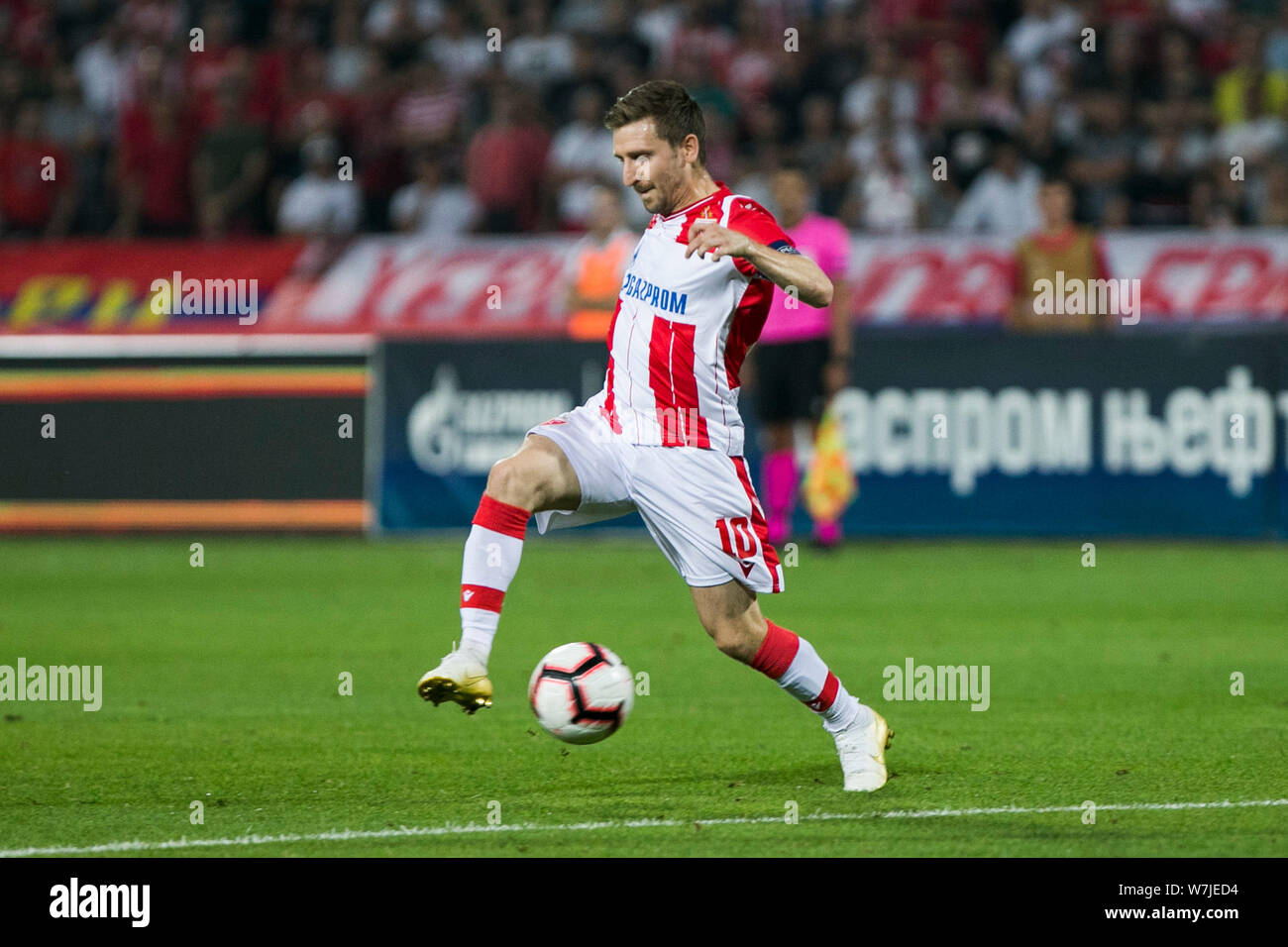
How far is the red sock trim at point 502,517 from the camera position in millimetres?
5734

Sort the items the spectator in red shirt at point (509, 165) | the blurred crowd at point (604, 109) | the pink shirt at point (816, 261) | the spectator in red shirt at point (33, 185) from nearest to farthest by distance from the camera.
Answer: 1. the pink shirt at point (816, 261)
2. the blurred crowd at point (604, 109)
3. the spectator in red shirt at point (509, 165)
4. the spectator in red shirt at point (33, 185)

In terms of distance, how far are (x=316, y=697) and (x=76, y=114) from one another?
500 inches

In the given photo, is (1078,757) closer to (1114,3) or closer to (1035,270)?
(1035,270)

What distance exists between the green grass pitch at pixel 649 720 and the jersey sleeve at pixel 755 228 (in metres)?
1.51

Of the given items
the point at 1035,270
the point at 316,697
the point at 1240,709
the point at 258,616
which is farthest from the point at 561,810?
the point at 1035,270

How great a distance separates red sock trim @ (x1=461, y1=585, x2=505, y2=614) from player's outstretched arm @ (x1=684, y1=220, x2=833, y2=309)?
42.7 inches

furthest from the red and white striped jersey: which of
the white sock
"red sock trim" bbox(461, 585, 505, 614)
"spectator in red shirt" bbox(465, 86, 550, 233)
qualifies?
"spectator in red shirt" bbox(465, 86, 550, 233)

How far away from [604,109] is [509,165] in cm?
98

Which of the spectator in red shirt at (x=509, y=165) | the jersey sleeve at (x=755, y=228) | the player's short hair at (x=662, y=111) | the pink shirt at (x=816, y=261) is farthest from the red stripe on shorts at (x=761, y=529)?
the spectator in red shirt at (x=509, y=165)

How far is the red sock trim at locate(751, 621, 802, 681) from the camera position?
5.90 metres

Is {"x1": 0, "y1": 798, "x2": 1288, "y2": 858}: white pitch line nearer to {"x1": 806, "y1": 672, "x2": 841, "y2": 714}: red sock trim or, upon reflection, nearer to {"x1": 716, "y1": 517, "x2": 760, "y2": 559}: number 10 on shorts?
{"x1": 806, "y1": 672, "x2": 841, "y2": 714}: red sock trim

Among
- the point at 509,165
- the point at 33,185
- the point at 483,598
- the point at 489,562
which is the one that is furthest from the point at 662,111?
the point at 33,185
